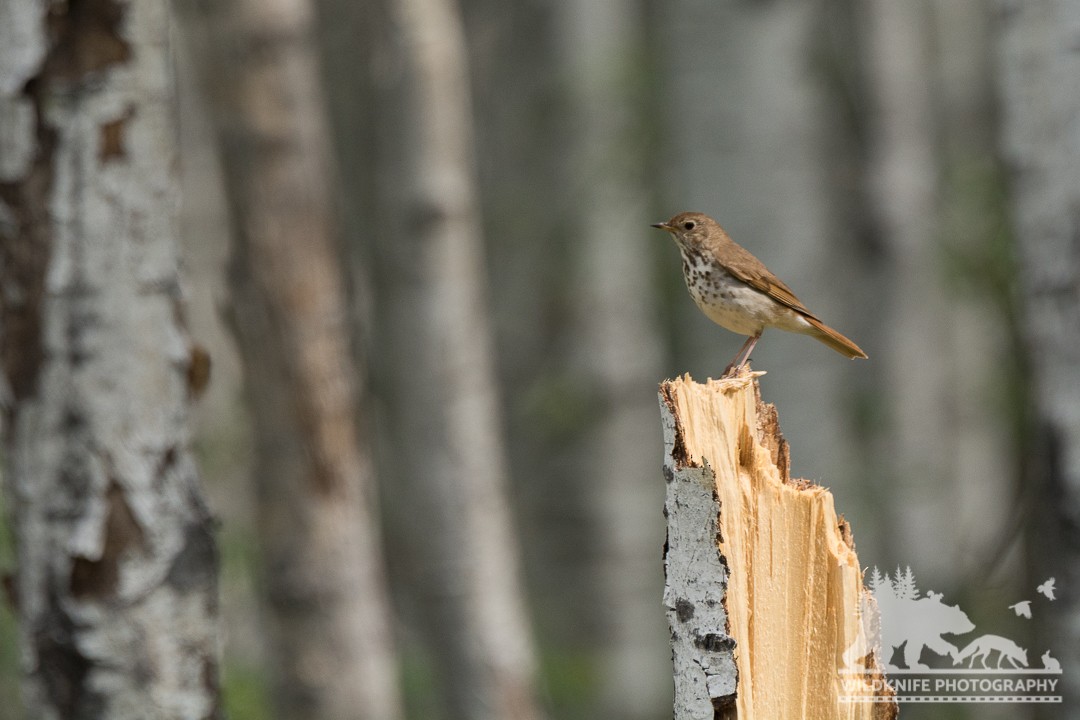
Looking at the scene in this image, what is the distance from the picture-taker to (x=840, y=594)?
2875 millimetres

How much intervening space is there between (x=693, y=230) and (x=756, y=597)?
85.2 inches

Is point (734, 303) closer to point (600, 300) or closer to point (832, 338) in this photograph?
point (832, 338)

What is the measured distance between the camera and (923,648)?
3.38 metres

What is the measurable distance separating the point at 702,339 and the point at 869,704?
536 centimetres

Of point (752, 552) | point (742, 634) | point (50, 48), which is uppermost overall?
point (50, 48)

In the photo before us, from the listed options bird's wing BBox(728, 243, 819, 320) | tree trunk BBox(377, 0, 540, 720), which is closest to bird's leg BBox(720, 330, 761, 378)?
bird's wing BBox(728, 243, 819, 320)

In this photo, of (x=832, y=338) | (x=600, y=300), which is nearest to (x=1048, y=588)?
(x=832, y=338)

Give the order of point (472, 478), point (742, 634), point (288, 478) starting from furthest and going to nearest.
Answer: point (472, 478) < point (288, 478) < point (742, 634)

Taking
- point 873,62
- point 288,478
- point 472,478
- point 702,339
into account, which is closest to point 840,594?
point 288,478

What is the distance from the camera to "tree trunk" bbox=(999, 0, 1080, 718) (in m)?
3.76

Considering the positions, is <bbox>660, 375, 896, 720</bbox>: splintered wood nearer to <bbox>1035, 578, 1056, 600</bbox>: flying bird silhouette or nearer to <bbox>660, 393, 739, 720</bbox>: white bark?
<bbox>660, 393, 739, 720</bbox>: white bark

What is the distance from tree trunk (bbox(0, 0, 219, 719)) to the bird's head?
2.03 meters

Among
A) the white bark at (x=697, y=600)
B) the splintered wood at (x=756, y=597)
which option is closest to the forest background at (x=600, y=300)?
the splintered wood at (x=756, y=597)

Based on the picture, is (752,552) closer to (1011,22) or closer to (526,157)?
(1011,22)
